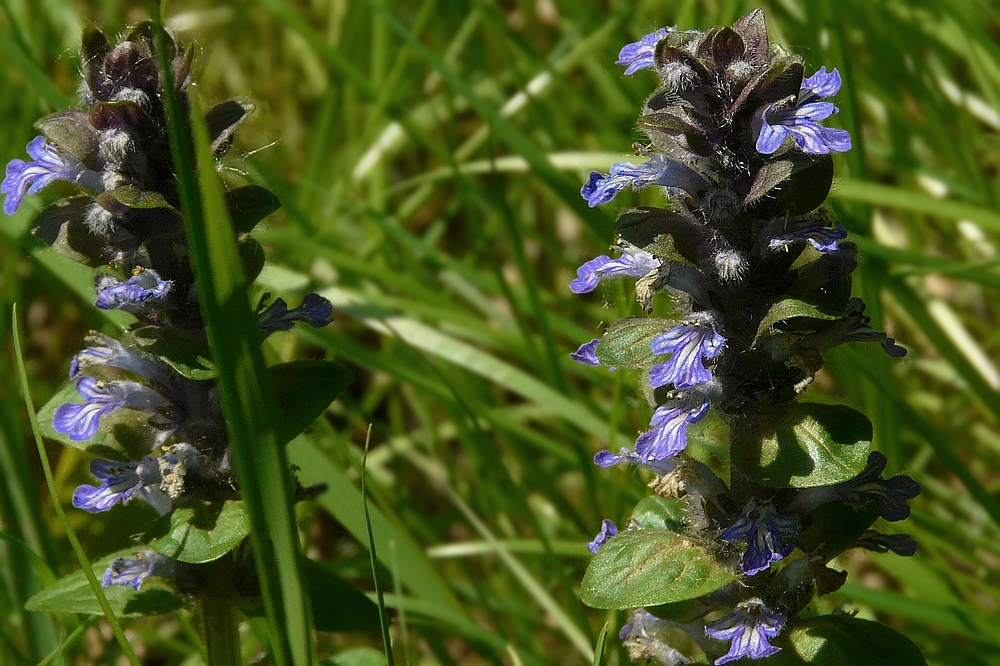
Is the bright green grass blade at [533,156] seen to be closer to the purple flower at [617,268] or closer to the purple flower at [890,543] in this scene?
the purple flower at [617,268]

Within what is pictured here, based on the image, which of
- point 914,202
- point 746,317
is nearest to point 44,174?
point 746,317

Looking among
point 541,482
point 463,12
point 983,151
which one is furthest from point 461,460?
point 983,151

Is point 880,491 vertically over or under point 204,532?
under

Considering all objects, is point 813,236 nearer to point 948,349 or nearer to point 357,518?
point 357,518

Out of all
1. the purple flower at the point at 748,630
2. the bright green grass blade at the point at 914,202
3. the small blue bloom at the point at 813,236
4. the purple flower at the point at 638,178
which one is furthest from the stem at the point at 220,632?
the bright green grass blade at the point at 914,202

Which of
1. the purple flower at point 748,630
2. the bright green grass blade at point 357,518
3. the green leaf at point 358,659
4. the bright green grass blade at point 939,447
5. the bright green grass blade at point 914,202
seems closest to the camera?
the purple flower at point 748,630

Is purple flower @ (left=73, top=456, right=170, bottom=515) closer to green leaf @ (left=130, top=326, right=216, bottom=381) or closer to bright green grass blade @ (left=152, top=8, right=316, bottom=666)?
green leaf @ (left=130, top=326, right=216, bottom=381)
